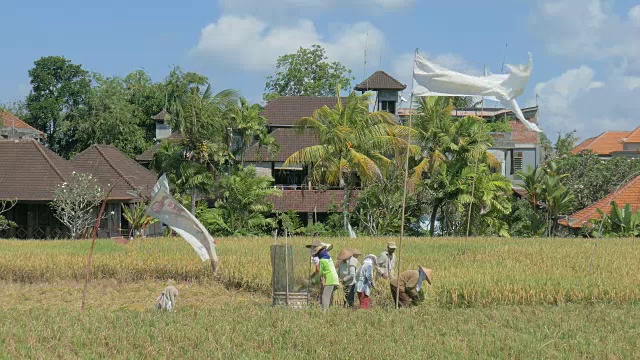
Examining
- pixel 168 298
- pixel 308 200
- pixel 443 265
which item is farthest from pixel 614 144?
pixel 168 298

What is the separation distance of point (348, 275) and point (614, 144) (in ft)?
209

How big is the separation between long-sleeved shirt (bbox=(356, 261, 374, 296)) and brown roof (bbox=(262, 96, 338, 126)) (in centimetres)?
2666

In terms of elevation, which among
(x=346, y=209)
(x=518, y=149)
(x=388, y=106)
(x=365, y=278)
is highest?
(x=388, y=106)

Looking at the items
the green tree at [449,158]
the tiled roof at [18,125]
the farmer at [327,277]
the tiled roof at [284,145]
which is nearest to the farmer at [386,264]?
the farmer at [327,277]

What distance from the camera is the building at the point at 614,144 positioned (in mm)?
63969

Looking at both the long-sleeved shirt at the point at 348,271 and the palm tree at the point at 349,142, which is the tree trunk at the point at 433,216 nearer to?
the palm tree at the point at 349,142

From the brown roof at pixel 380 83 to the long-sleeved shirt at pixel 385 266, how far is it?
93.8ft

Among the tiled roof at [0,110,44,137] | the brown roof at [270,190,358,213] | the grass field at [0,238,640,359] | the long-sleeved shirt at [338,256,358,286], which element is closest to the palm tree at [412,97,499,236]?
the brown roof at [270,190,358,213]

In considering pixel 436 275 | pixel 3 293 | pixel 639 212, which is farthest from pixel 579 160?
pixel 3 293

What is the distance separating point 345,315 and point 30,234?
868 inches

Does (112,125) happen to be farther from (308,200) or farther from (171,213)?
(171,213)

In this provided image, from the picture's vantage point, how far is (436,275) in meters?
17.3

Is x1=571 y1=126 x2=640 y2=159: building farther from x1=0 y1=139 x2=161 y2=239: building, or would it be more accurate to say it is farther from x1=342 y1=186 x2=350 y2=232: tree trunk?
x1=0 y1=139 x2=161 y2=239: building

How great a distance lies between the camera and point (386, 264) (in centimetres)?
1612
